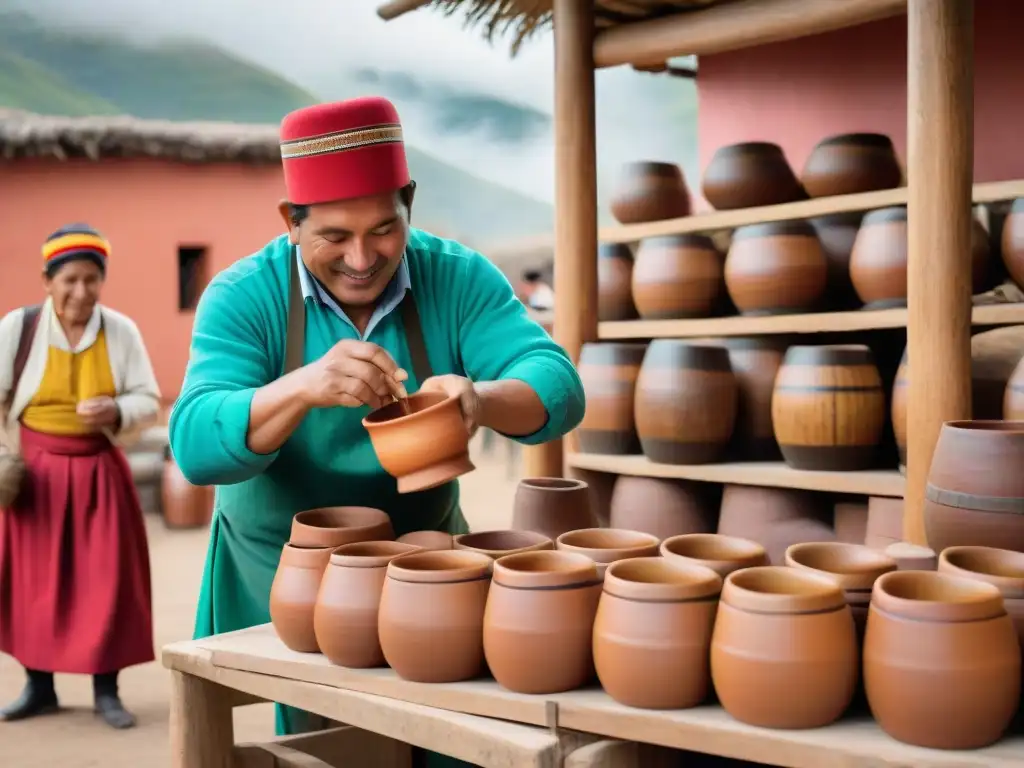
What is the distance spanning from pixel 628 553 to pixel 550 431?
1.31 ft

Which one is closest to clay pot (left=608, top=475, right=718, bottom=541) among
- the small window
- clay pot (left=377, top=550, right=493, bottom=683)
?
clay pot (left=377, top=550, right=493, bottom=683)

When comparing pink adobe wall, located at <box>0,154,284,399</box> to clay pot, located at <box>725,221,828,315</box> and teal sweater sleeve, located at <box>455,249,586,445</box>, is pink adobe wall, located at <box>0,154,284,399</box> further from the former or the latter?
teal sweater sleeve, located at <box>455,249,586,445</box>

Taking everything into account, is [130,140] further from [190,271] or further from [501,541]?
[501,541]

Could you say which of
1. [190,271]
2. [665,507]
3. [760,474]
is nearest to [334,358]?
[760,474]

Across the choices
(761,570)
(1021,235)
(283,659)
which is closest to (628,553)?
(761,570)

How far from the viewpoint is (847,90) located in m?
4.94

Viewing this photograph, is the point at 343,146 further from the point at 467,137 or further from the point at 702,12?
the point at 467,137

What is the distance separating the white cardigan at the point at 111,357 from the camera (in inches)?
159

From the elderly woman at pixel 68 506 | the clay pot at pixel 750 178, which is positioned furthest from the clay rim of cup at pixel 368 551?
the elderly woman at pixel 68 506

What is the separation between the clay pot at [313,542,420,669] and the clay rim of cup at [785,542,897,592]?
564mm

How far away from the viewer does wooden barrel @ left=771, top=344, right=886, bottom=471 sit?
316 centimetres

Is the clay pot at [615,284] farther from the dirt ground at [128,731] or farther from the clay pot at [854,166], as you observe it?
the dirt ground at [128,731]

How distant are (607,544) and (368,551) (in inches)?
14.5

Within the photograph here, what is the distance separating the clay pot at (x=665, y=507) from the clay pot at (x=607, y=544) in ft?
6.33
